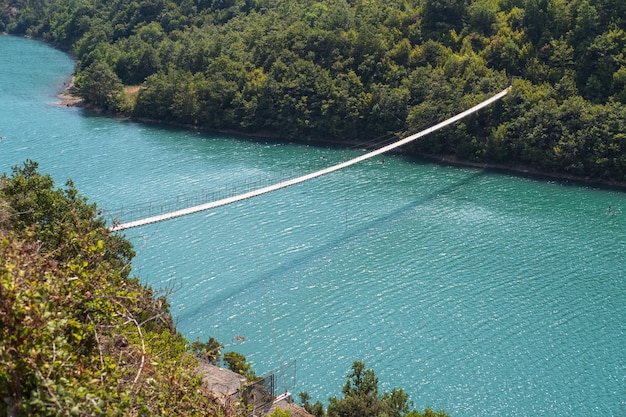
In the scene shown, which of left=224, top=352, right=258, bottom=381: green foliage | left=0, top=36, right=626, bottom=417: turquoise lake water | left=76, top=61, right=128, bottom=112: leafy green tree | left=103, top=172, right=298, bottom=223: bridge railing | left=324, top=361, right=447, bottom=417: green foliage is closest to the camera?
left=324, top=361, right=447, bottom=417: green foliage

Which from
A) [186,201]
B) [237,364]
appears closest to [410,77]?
[186,201]

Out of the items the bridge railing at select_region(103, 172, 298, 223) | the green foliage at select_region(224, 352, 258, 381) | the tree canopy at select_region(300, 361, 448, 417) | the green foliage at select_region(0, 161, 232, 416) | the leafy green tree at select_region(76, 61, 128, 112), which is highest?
the green foliage at select_region(0, 161, 232, 416)

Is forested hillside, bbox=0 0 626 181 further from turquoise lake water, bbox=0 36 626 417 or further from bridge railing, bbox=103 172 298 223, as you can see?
bridge railing, bbox=103 172 298 223

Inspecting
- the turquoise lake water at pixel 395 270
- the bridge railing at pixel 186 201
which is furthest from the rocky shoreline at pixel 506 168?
the bridge railing at pixel 186 201

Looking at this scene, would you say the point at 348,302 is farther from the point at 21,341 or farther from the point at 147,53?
the point at 147,53

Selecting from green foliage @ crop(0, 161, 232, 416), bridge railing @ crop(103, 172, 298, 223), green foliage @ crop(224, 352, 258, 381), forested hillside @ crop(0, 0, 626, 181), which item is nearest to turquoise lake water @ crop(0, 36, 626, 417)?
bridge railing @ crop(103, 172, 298, 223)

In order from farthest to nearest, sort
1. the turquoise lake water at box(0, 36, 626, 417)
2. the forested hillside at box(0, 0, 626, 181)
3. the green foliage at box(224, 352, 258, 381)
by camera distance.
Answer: the forested hillside at box(0, 0, 626, 181), the turquoise lake water at box(0, 36, 626, 417), the green foliage at box(224, 352, 258, 381)

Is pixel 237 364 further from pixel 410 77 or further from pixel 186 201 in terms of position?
pixel 410 77

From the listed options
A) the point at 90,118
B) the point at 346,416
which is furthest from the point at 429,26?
the point at 346,416

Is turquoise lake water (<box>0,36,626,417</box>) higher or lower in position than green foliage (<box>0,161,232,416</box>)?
lower

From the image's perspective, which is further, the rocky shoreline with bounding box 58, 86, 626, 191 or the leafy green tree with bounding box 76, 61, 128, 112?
the leafy green tree with bounding box 76, 61, 128, 112
